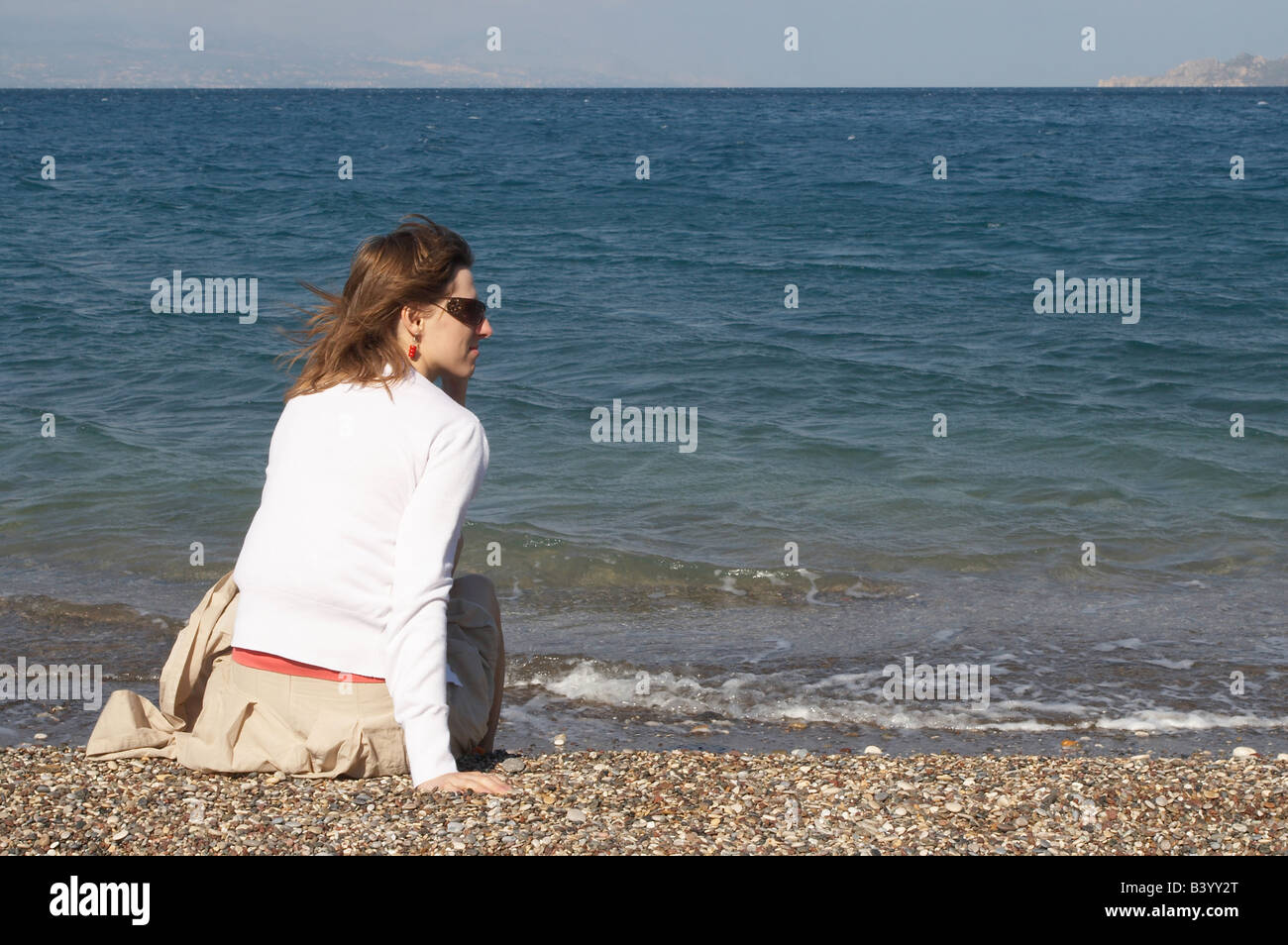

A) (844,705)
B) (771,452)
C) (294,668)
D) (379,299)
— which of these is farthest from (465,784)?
(771,452)

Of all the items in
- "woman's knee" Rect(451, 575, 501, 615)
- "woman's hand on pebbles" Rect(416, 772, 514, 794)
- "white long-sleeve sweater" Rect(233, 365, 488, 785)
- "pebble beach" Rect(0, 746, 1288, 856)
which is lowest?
"pebble beach" Rect(0, 746, 1288, 856)

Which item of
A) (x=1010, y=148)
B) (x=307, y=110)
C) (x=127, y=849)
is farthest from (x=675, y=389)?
(x=307, y=110)

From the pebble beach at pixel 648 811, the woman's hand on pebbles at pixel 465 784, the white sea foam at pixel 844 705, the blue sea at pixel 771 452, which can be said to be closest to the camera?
the woman's hand on pebbles at pixel 465 784

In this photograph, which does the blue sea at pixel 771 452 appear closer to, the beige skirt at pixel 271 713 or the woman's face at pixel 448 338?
the beige skirt at pixel 271 713

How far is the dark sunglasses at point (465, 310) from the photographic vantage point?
3.39 meters

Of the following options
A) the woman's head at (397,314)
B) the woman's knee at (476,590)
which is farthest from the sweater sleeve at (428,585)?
the woman's knee at (476,590)

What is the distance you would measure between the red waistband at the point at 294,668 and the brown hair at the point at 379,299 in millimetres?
725

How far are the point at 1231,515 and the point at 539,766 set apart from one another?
6785 millimetres

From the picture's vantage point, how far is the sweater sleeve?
3174mm

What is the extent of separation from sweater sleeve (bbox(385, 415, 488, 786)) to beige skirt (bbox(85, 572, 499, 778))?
20 centimetres

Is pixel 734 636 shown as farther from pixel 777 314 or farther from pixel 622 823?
pixel 777 314

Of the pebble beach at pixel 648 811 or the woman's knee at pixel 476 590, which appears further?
the woman's knee at pixel 476 590

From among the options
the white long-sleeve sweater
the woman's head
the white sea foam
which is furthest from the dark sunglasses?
the white sea foam

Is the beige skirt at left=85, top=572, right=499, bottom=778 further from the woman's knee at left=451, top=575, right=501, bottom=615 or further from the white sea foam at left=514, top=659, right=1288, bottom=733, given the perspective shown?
the white sea foam at left=514, top=659, right=1288, bottom=733
